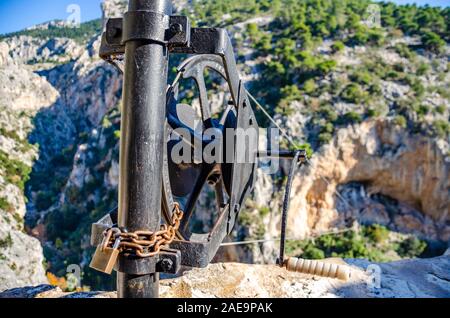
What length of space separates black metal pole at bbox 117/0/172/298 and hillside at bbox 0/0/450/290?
45.0 feet

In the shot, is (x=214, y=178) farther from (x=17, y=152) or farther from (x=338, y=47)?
(x=17, y=152)

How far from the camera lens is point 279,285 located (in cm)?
290

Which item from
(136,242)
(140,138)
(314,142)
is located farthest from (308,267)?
(314,142)

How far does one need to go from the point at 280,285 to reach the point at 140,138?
2.01 meters

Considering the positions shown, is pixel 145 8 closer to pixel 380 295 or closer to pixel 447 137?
pixel 380 295

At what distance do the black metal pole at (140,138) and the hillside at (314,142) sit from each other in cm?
1373

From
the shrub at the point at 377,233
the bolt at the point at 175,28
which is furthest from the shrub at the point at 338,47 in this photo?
the bolt at the point at 175,28

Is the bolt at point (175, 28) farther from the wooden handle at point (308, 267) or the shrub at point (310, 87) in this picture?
the shrub at point (310, 87)

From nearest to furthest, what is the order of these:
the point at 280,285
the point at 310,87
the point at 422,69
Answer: the point at 280,285, the point at 422,69, the point at 310,87

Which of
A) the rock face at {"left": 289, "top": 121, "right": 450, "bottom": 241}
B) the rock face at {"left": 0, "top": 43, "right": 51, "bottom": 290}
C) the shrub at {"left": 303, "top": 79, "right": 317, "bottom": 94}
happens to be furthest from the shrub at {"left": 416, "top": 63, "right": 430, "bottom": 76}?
the rock face at {"left": 0, "top": 43, "right": 51, "bottom": 290}

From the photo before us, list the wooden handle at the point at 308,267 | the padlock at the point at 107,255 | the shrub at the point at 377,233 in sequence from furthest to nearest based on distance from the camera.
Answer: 1. the shrub at the point at 377,233
2. the wooden handle at the point at 308,267
3. the padlock at the point at 107,255

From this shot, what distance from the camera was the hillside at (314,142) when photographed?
22031mm

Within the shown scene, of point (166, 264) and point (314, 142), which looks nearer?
point (166, 264)
